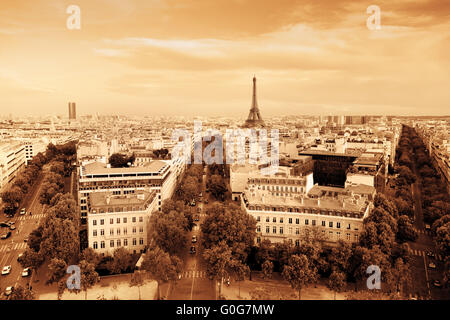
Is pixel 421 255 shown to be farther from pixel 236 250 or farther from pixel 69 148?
pixel 69 148

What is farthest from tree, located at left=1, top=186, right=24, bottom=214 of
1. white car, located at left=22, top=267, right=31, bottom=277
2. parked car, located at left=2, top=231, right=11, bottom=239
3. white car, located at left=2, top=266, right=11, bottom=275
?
white car, located at left=22, top=267, right=31, bottom=277

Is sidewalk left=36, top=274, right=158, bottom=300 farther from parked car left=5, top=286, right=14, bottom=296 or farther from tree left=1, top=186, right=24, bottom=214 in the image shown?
tree left=1, top=186, right=24, bottom=214

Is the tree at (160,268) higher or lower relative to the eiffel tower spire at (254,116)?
lower

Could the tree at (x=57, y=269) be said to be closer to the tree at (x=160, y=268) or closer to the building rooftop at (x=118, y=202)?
the building rooftop at (x=118, y=202)

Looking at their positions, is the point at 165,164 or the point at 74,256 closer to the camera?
the point at 74,256

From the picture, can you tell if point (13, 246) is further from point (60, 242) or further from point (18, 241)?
point (60, 242)

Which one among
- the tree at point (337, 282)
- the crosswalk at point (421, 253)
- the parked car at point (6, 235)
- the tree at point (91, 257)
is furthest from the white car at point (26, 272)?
the crosswalk at point (421, 253)
